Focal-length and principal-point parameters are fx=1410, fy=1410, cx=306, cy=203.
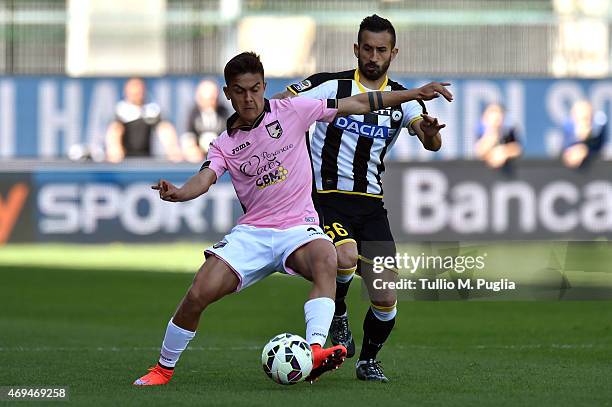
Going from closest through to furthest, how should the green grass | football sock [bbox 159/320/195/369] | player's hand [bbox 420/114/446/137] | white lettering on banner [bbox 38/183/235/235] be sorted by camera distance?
the green grass, football sock [bbox 159/320/195/369], player's hand [bbox 420/114/446/137], white lettering on banner [bbox 38/183/235/235]

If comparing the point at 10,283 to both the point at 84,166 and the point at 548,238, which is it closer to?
the point at 84,166

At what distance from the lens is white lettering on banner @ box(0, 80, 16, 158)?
21031 mm

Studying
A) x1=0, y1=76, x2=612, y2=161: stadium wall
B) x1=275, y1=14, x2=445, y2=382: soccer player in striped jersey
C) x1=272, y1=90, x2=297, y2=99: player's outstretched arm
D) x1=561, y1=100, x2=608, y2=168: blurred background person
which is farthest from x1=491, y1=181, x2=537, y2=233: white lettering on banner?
x1=272, y1=90, x2=297, y2=99: player's outstretched arm

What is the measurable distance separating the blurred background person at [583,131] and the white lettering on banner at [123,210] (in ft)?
17.8

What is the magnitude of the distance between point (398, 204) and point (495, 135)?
4.50 m

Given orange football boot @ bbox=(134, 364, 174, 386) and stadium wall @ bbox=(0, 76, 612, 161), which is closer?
orange football boot @ bbox=(134, 364, 174, 386)

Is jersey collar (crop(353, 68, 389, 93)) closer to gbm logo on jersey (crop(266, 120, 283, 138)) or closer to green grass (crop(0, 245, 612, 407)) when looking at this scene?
gbm logo on jersey (crop(266, 120, 283, 138))

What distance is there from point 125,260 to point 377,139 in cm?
1001

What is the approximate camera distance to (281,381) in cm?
733

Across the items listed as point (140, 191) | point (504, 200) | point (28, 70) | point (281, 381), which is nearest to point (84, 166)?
point (140, 191)

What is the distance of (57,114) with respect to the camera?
2106 centimetres

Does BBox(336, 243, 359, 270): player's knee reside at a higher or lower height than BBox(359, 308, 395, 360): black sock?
higher

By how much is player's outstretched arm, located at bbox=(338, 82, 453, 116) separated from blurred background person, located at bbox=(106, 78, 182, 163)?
13.1 meters

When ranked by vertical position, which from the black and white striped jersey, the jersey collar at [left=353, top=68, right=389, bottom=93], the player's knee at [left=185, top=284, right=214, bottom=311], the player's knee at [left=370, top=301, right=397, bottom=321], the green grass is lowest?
the green grass
